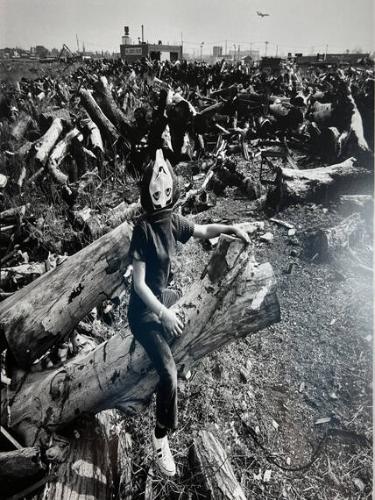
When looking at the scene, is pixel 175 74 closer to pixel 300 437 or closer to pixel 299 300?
pixel 299 300

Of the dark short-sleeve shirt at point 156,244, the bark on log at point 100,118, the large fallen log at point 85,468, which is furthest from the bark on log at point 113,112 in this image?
the large fallen log at point 85,468

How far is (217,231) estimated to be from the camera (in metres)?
1.62

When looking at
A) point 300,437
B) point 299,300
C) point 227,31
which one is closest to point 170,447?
point 300,437

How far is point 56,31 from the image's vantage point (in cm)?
192

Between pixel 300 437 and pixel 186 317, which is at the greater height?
pixel 186 317

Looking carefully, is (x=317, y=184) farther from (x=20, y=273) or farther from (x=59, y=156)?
(x=20, y=273)

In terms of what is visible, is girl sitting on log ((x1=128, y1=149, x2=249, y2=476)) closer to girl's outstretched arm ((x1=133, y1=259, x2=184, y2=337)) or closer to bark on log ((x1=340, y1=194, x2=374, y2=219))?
girl's outstretched arm ((x1=133, y1=259, x2=184, y2=337))

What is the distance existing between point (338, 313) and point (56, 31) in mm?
2500

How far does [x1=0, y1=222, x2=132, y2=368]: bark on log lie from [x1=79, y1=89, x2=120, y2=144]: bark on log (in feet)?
4.38

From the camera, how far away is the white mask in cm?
150

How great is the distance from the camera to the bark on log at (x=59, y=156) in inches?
111

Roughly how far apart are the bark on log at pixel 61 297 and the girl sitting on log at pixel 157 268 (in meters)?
0.24

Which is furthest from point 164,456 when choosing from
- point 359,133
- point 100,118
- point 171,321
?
point 359,133

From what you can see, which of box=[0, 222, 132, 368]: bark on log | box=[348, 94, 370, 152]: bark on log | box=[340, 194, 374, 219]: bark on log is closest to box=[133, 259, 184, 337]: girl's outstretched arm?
box=[0, 222, 132, 368]: bark on log
